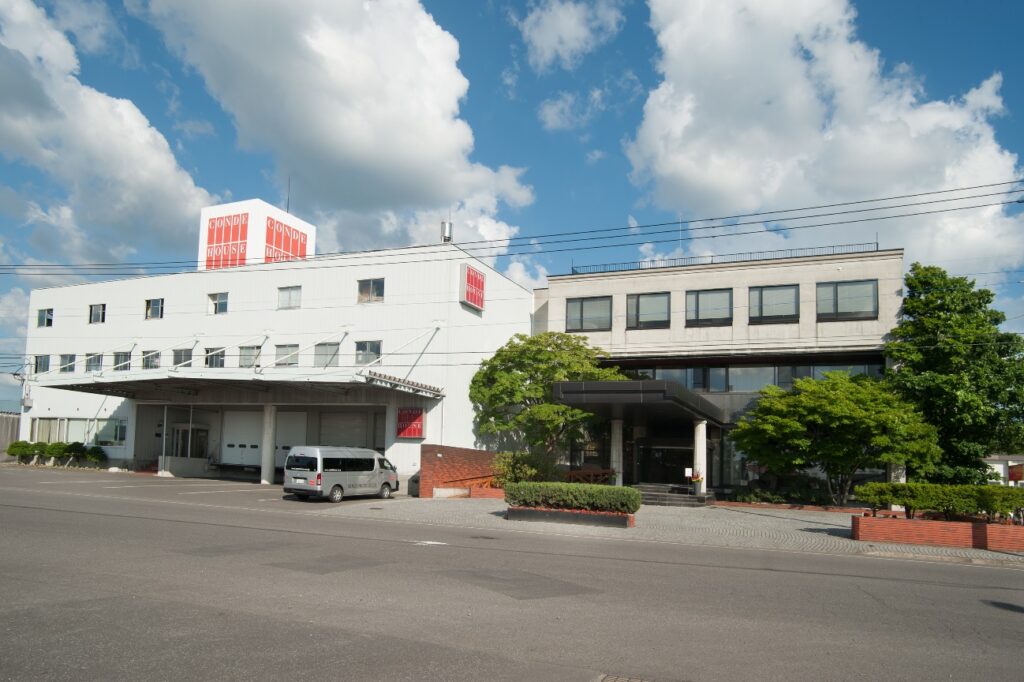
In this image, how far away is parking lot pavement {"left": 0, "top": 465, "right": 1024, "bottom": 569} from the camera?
1880 cm

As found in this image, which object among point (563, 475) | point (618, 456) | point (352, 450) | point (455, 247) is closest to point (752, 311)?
point (618, 456)

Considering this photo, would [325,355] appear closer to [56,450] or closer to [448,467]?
[448,467]

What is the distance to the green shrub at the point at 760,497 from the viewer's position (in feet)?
102

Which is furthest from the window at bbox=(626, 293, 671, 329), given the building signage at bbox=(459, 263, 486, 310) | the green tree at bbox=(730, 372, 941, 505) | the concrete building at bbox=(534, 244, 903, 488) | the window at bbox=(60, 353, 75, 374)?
the window at bbox=(60, 353, 75, 374)

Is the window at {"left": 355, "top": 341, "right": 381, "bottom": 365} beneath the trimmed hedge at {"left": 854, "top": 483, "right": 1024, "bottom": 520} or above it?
above

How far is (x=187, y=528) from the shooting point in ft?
57.0

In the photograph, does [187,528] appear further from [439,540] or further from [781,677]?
[781,677]

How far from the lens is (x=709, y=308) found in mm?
36562

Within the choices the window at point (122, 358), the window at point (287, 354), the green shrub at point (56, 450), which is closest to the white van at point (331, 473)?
the window at point (287, 354)

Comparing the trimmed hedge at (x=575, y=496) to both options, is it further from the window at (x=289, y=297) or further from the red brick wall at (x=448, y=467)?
the window at (x=289, y=297)

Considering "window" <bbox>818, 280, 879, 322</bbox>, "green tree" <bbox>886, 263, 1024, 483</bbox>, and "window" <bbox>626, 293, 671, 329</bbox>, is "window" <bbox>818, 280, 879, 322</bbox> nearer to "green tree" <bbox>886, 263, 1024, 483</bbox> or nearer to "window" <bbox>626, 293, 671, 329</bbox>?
"green tree" <bbox>886, 263, 1024, 483</bbox>

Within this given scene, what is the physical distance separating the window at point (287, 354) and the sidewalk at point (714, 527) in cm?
1291

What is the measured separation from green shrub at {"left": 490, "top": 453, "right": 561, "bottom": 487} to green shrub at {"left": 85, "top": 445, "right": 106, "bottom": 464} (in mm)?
27037

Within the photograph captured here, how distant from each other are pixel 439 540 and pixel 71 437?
41.5 metres
